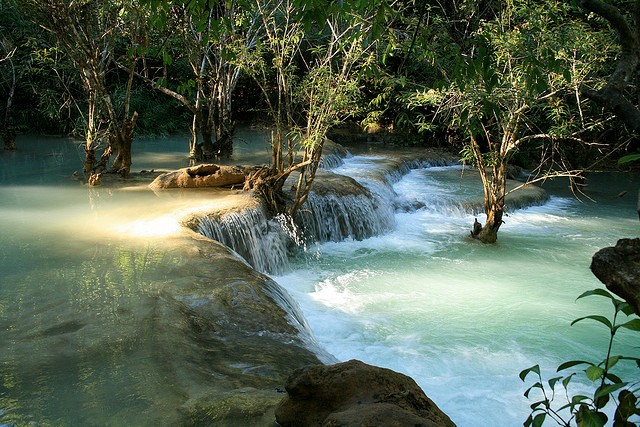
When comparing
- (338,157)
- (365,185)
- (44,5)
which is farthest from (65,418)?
(338,157)

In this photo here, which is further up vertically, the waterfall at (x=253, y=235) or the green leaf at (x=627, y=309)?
the green leaf at (x=627, y=309)

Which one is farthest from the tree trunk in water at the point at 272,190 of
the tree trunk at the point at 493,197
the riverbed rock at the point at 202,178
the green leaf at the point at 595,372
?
the green leaf at the point at 595,372

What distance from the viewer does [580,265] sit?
29.8 ft

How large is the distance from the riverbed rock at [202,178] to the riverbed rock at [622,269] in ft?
28.0

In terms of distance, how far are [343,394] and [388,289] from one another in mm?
5001

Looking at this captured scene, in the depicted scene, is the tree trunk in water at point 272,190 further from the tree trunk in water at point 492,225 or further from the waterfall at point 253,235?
the tree trunk in water at point 492,225

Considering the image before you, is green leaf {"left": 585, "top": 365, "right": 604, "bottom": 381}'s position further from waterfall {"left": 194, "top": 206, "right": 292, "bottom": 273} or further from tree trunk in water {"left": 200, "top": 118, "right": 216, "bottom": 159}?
tree trunk in water {"left": 200, "top": 118, "right": 216, "bottom": 159}

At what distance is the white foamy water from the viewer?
5.36 meters

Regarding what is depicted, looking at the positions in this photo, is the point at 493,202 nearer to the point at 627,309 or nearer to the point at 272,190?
the point at 272,190

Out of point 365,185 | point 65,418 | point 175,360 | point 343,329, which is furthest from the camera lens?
point 365,185

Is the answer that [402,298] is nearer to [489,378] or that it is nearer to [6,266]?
[489,378]

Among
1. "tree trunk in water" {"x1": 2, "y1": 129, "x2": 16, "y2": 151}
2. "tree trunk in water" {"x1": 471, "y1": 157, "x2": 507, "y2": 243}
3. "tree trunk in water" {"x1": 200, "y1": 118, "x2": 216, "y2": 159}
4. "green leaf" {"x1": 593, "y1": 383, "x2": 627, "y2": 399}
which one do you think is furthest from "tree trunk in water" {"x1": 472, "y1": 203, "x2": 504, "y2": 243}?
"tree trunk in water" {"x1": 2, "y1": 129, "x2": 16, "y2": 151}

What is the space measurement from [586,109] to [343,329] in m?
7.71

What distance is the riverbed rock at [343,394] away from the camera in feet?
8.66
